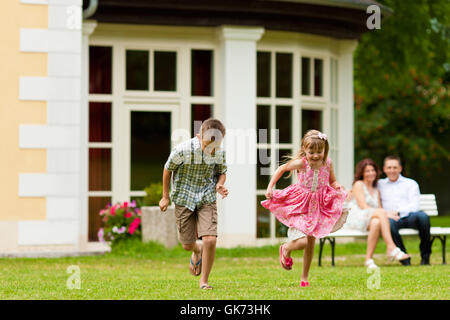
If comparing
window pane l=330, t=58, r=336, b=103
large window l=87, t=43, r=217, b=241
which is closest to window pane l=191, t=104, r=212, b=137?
large window l=87, t=43, r=217, b=241

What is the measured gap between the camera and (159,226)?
1312 centimetres

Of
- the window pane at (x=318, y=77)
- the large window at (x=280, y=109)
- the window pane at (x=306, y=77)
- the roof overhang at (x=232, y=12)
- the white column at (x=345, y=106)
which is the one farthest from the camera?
the white column at (x=345, y=106)

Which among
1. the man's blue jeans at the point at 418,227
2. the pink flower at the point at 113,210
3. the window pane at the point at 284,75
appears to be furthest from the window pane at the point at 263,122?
the man's blue jeans at the point at 418,227

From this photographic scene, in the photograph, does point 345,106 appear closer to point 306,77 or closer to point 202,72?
point 306,77

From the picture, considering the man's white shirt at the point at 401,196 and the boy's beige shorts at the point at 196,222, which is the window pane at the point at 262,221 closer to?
the man's white shirt at the point at 401,196

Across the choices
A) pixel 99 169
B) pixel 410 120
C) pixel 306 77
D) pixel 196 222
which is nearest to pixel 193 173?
pixel 196 222

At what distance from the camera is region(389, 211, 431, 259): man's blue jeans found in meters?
11.6

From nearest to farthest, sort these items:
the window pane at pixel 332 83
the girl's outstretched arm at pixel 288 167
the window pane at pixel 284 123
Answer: the girl's outstretched arm at pixel 288 167
the window pane at pixel 284 123
the window pane at pixel 332 83

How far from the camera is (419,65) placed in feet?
59.9

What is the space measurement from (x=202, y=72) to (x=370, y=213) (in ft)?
12.3

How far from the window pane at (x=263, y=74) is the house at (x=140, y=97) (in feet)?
0.07

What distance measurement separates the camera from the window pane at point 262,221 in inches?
554

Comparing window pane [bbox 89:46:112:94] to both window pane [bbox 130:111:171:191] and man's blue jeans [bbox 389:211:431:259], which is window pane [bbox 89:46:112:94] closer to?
window pane [bbox 130:111:171:191]
